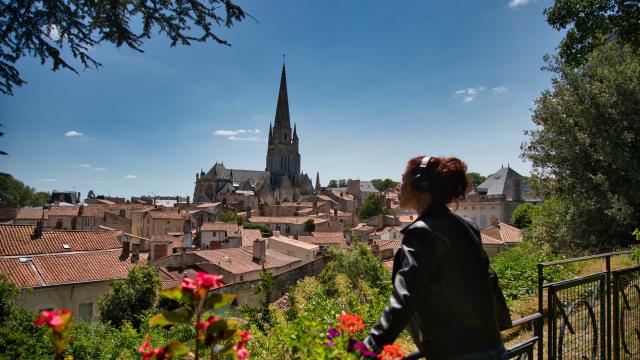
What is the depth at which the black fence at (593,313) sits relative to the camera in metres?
3.41

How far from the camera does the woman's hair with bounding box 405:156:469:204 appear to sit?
2.26m

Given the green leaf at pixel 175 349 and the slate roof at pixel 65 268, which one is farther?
the slate roof at pixel 65 268

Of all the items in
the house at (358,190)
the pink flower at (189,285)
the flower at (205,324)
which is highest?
the house at (358,190)

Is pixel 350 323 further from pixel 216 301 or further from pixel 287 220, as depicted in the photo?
pixel 287 220

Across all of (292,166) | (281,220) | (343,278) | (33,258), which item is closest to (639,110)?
(343,278)

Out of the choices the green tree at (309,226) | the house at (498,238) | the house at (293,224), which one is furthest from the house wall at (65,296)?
the green tree at (309,226)

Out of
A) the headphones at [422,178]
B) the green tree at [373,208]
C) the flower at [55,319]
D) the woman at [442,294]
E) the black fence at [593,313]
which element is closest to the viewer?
the flower at [55,319]

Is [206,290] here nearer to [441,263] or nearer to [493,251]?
[441,263]

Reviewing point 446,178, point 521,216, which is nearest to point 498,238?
point 521,216

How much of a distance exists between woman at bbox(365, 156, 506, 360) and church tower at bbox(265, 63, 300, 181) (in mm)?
114188

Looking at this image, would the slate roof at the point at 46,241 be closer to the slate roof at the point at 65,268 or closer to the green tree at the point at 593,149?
the slate roof at the point at 65,268

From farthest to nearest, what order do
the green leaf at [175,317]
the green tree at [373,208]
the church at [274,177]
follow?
the church at [274,177]
the green tree at [373,208]
the green leaf at [175,317]

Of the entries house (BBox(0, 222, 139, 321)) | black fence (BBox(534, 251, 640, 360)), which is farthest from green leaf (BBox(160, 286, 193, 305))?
house (BBox(0, 222, 139, 321))

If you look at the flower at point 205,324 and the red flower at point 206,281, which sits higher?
the red flower at point 206,281
